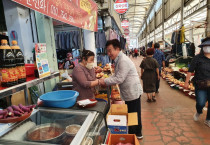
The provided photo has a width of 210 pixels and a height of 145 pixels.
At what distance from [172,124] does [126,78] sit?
2.08 m

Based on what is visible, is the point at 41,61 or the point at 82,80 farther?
the point at 82,80

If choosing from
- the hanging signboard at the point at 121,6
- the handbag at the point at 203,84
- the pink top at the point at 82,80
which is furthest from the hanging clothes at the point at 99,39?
the handbag at the point at 203,84

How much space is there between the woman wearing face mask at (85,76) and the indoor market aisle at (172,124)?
1.64 m

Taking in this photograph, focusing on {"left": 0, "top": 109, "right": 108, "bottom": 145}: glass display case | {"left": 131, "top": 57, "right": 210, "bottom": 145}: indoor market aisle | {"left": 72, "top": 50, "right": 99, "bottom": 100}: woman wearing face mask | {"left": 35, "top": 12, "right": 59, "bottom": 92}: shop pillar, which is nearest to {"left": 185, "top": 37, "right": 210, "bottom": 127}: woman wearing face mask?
{"left": 131, "top": 57, "right": 210, "bottom": 145}: indoor market aisle

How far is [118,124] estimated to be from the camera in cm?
258

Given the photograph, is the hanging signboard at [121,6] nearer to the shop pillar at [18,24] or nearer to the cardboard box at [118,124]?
the shop pillar at [18,24]

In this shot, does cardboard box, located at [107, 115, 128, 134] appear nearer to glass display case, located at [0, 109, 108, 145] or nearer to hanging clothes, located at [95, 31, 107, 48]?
glass display case, located at [0, 109, 108, 145]

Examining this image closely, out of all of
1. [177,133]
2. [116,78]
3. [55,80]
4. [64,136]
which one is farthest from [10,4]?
[177,133]

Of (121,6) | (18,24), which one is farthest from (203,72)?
(121,6)

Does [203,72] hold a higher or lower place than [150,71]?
higher

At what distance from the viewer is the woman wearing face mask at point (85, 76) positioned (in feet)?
8.64

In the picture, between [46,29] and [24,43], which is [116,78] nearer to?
[24,43]

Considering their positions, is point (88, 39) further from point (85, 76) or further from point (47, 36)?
point (85, 76)

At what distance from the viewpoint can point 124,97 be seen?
2.88 m
